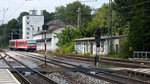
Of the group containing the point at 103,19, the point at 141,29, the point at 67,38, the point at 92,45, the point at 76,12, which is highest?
the point at 76,12

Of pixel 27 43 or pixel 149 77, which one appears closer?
pixel 149 77

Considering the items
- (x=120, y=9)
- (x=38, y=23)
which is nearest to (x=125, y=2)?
(x=120, y=9)

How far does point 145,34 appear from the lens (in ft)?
92.3

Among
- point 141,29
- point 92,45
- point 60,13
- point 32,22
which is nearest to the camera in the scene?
point 141,29

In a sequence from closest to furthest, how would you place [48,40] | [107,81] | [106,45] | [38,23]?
[107,81], [106,45], [48,40], [38,23]

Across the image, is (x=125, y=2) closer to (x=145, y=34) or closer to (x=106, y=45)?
(x=106, y=45)

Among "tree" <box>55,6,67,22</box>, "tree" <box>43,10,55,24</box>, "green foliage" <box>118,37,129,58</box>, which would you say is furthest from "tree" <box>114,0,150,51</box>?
"tree" <box>55,6,67,22</box>

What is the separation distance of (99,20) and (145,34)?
4184cm

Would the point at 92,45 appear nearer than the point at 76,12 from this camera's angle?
Yes

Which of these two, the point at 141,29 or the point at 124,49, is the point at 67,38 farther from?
the point at 141,29

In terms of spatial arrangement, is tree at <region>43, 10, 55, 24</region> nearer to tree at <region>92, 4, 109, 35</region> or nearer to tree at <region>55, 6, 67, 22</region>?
tree at <region>55, 6, 67, 22</region>

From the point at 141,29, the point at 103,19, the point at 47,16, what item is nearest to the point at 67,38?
the point at 103,19

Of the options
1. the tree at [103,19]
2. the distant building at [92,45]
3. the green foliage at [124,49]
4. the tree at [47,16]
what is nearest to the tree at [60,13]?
the tree at [47,16]

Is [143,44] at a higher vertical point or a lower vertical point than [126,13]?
lower
